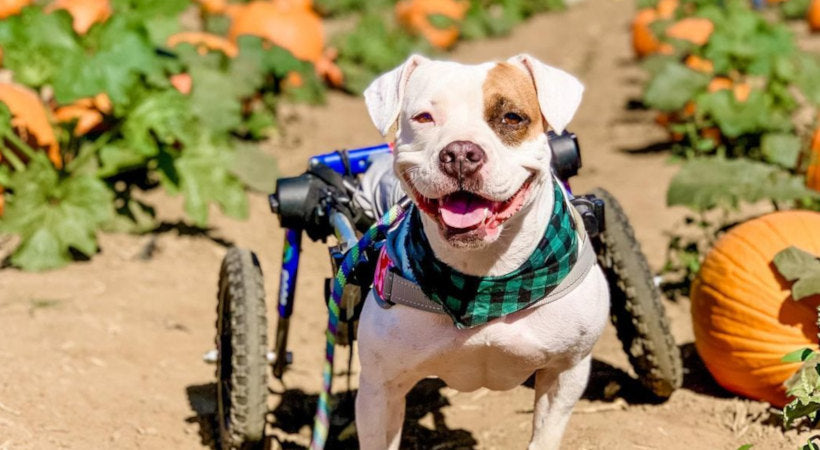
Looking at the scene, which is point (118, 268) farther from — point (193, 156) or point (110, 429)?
point (110, 429)

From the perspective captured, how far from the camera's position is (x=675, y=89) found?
7539 mm

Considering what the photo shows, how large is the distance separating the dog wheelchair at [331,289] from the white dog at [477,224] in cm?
36

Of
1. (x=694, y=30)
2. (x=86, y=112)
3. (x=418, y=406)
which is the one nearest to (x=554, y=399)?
(x=418, y=406)

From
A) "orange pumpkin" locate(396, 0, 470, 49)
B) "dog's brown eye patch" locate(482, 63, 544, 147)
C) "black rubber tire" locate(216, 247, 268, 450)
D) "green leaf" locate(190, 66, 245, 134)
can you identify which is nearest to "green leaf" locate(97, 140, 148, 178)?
"green leaf" locate(190, 66, 245, 134)

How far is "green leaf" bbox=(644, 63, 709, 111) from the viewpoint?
7.49 metres

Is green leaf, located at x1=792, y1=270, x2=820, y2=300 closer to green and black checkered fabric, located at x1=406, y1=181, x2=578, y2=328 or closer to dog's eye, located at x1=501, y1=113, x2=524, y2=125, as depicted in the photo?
green and black checkered fabric, located at x1=406, y1=181, x2=578, y2=328

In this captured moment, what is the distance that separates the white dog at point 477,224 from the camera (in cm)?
279

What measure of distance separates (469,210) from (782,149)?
13.4ft

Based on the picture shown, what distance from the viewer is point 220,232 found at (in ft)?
21.4

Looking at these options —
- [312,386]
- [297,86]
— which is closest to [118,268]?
[312,386]

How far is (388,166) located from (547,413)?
1.16 meters

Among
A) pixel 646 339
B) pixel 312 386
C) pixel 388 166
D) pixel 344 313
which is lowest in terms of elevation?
pixel 312 386

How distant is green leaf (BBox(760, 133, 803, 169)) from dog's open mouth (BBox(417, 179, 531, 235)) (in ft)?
12.0

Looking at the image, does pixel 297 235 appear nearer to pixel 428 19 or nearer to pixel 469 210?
pixel 469 210
